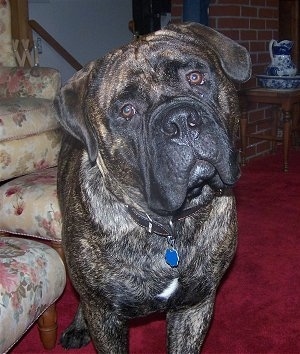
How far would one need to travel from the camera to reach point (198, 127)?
50.8 inches

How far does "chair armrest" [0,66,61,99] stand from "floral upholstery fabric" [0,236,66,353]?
3.31 ft

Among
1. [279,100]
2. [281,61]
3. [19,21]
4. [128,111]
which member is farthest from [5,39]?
[128,111]

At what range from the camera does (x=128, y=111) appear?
1.39 metres

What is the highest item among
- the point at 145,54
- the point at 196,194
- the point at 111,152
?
the point at 145,54

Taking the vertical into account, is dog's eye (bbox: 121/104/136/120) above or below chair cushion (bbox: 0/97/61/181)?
above

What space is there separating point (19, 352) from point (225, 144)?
1.08 meters

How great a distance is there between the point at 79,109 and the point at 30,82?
1304mm

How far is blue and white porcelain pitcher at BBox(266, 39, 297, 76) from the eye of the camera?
402 centimetres

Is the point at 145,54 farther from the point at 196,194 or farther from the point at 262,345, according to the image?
the point at 262,345

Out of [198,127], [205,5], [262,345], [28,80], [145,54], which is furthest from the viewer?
[205,5]

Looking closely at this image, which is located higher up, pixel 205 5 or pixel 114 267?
pixel 205 5

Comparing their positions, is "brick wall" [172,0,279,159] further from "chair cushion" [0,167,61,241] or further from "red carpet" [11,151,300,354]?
"chair cushion" [0,167,61,241]

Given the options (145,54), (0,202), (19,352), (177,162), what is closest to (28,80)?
(0,202)

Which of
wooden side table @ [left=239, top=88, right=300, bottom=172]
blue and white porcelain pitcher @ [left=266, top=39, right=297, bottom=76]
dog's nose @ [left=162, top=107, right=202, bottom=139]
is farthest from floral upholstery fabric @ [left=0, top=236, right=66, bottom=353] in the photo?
blue and white porcelain pitcher @ [left=266, top=39, right=297, bottom=76]
